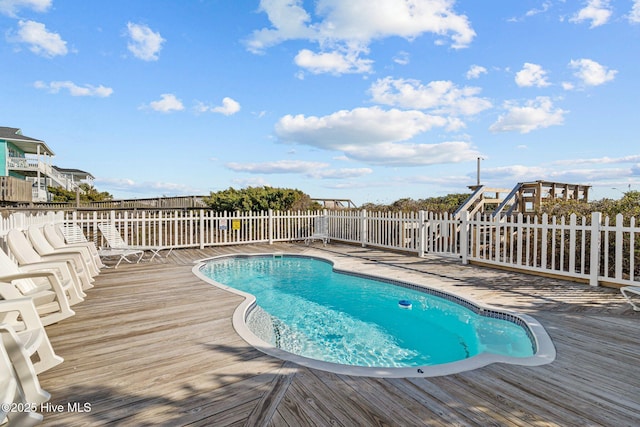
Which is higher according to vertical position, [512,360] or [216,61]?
[216,61]

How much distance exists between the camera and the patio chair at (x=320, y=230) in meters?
11.6

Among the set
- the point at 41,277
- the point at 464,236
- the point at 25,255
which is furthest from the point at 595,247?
the point at 25,255

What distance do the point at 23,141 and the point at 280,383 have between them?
31.3m

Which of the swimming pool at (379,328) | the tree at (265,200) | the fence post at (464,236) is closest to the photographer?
the swimming pool at (379,328)

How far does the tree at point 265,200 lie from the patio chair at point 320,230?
1845 mm

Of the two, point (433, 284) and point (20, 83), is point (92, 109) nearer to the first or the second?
point (20, 83)

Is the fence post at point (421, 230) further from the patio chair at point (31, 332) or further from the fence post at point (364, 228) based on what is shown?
the patio chair at point (31, 332)

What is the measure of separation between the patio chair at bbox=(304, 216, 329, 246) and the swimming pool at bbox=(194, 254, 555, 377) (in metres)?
4.77

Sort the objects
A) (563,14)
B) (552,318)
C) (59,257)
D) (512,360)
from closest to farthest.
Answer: (512,360)
(552,318)
(59,257)
(563,14)

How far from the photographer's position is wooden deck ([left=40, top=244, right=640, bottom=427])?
1938mm

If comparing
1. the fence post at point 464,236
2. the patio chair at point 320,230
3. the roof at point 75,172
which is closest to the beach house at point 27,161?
the roof at point 75,172

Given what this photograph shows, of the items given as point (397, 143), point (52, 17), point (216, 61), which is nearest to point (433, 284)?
point (397, 143)

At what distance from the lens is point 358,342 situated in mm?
3992

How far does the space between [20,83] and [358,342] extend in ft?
50.8
